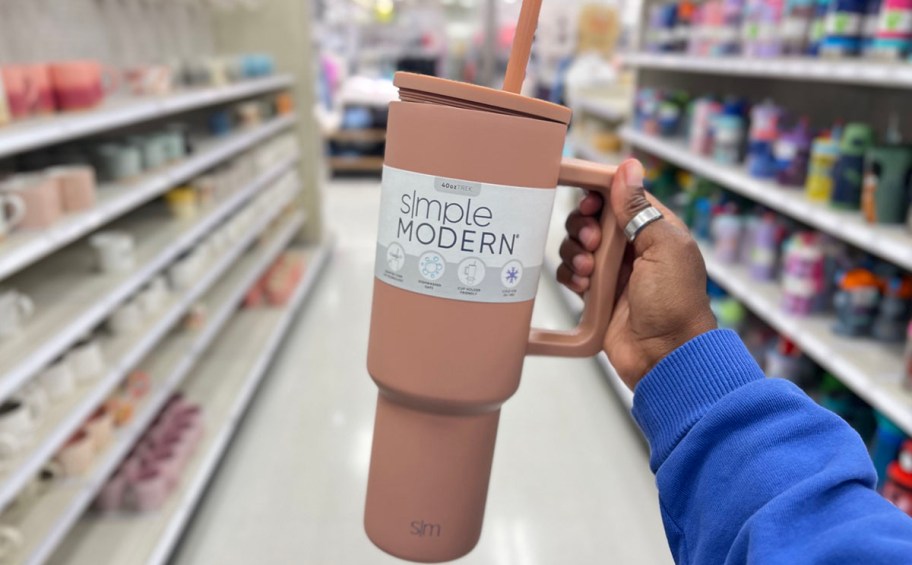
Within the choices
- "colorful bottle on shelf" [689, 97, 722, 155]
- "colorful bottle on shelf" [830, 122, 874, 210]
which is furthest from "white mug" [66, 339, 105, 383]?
"colorful bottle on shelf" [689, 97, 722, 155]

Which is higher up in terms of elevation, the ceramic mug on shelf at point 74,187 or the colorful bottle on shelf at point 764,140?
the colorful bottle on shelf at point 764,140

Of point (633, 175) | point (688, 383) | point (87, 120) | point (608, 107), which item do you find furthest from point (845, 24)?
point (608, 107)

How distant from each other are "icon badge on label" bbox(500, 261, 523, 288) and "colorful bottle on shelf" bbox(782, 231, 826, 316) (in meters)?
1.54

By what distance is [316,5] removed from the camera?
8.62m

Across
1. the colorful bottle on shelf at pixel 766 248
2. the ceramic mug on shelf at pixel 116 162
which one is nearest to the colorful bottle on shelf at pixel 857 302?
the colorful bottle on shelf at pixel 766 248

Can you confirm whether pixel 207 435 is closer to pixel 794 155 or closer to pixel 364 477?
pixel 364 477

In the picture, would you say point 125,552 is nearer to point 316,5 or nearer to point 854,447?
point 854,447

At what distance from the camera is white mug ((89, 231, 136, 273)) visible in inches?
81.5

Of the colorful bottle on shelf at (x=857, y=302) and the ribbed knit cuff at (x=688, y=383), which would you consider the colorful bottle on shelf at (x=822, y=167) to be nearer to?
the colorful bottle on shelf at (x=857, y=302)

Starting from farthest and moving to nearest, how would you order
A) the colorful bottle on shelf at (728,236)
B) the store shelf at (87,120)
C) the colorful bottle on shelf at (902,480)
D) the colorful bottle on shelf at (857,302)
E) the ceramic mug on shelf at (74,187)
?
1. the colorful bottle on shelf at (728,236)
2. the colorful bottle on shelf at (857,302)
3. the ceramic mug on shelf at (74,187)
4. the colorful bottle on shelf at (902,480)
5. the store shelf at (87,120)

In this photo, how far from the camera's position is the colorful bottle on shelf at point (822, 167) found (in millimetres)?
1972

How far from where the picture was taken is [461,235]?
79 cm

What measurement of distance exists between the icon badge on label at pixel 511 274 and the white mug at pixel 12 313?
4.35 feet

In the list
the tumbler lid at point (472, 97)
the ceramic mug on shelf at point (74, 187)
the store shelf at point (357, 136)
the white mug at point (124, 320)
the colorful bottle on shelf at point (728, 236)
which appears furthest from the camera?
the store shelf at point (357, 136)
